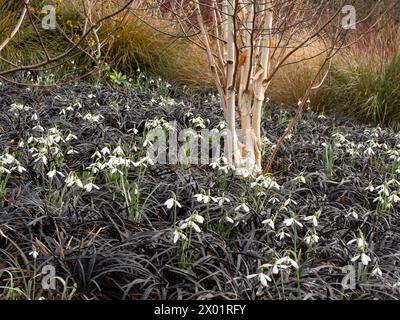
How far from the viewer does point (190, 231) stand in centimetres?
250

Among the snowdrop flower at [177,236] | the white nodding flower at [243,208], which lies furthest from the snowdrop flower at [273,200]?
the snowdrop flower at [177,236]

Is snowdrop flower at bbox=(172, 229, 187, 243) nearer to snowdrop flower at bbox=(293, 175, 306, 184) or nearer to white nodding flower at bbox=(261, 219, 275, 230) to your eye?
white nodding flower at bbox=(261, 219, 275, 230)

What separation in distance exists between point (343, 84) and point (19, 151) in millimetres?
4611

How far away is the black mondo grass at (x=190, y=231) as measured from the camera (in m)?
2.37

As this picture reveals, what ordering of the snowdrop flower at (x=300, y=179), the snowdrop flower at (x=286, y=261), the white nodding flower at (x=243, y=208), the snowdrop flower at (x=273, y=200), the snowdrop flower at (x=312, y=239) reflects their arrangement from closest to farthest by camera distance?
the snowdrop flower at (x=286, y=261)
the snowdrop flower at (x=312, y=239)
the white nodding flower at (x=243, y=208)
the snowdrop flower at (x=273, y=200)
the snowdrop flower at (x=300, y=179)

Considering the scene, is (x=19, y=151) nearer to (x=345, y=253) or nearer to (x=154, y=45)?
(x=345, y=253)

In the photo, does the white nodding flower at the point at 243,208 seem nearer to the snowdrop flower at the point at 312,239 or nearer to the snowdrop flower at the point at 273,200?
the snowdrop flower at the point at 273,200

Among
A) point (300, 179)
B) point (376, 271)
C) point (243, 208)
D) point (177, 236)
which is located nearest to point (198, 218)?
point (177, 236)

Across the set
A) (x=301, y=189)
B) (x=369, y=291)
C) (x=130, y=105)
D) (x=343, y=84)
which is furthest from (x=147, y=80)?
(x=369, y=291)

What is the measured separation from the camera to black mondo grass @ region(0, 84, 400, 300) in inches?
93.2

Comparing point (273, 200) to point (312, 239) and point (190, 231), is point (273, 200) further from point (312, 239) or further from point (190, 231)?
point (190, 231)

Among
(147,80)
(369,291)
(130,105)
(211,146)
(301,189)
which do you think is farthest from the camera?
(147,80)

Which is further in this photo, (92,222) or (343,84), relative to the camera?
(343,84)

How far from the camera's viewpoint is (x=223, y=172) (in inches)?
152
